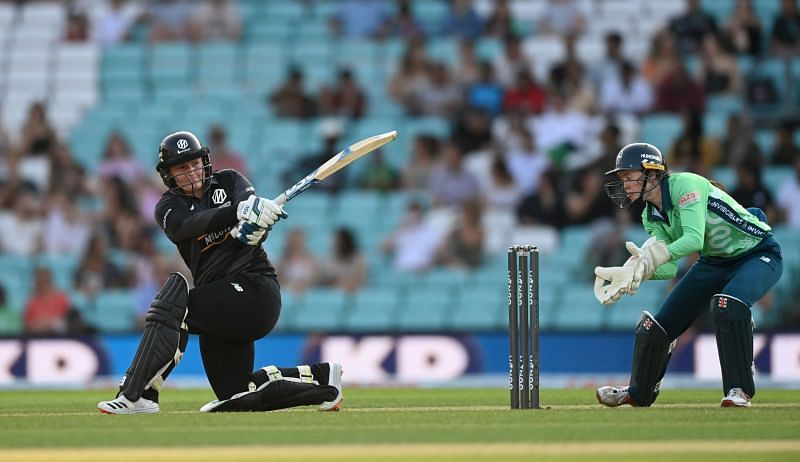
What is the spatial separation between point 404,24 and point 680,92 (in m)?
3.35

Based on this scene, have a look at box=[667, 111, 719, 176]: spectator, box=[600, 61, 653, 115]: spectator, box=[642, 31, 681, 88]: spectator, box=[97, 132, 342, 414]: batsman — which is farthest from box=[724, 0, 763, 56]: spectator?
box=[97, 132, 342, 414]: batsman

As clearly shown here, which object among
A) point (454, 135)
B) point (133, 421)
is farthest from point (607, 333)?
point (133, 421)

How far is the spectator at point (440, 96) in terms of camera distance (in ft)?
49.2

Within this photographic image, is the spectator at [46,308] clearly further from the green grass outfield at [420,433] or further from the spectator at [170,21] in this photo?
the green grass outfield at [420,433]

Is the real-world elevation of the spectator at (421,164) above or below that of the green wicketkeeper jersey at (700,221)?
above

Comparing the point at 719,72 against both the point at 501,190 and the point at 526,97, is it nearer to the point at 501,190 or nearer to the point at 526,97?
the point at 526,97

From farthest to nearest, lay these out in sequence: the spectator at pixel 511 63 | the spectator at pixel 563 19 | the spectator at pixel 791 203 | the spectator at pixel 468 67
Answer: the spectator at pixel 563 19, the spectator at pixel 468 67, the spectator at pixel 511 63, the spectator at pixel 791 203

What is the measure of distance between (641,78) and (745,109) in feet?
3.72

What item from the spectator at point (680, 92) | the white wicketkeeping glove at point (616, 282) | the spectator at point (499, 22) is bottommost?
the white wicketkeeping glove at point (616, 282)

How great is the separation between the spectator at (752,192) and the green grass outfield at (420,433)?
444 centimetres

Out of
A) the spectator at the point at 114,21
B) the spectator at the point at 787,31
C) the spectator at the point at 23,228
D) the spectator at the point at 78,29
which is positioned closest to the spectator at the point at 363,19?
the spectator at the point at 114,21

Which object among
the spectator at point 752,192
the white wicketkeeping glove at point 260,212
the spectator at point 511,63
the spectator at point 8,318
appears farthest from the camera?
the spectator at point 511,63

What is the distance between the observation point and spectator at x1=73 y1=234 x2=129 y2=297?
1394cm

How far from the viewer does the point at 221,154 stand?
48.0 feet
